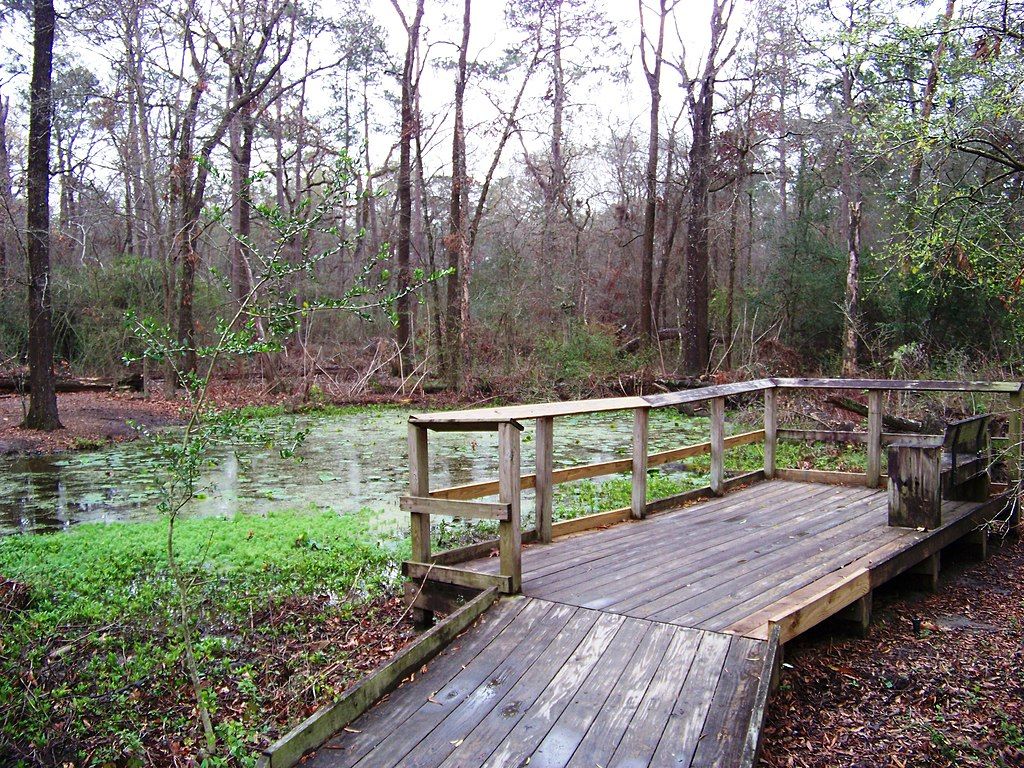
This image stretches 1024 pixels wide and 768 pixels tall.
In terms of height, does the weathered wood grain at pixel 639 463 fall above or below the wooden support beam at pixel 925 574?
above

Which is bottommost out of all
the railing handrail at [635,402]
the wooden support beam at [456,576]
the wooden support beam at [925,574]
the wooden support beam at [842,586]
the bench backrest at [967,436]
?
the wooden support beam at [925,574]

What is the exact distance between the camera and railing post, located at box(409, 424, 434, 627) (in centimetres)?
463

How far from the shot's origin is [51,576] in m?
6.07

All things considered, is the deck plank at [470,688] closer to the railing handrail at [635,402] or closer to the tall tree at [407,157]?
the railing handrail at [635,402]

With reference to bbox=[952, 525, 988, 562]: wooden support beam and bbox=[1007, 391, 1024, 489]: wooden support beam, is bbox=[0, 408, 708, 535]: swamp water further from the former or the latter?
bbox=[1007, 391, 1024, 489]: wooden support beam

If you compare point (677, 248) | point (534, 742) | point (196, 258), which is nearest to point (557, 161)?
point (677, 248)

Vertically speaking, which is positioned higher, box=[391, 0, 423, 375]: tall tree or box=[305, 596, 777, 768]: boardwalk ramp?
box=[391, 0, 423, 375]: tall tree

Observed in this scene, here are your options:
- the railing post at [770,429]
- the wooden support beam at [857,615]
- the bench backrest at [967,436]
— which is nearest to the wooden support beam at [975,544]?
the bench backrest at [967,436]

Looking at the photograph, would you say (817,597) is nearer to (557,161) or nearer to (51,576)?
(51,576)

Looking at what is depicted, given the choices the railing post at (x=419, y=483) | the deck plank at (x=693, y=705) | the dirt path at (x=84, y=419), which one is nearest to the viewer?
the deck plank at (x=693, y=705)

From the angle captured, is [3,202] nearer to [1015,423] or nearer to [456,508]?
[456,508]

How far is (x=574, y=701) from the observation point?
3387mm

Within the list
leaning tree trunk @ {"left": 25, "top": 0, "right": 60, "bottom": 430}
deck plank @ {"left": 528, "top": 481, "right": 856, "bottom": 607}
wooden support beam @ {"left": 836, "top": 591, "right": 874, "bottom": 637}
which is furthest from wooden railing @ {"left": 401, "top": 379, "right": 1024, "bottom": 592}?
leaning tree trunk @ {"left": 25, "top": 0, "right": 60, "bottom": 430}

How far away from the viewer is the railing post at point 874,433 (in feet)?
24.2
